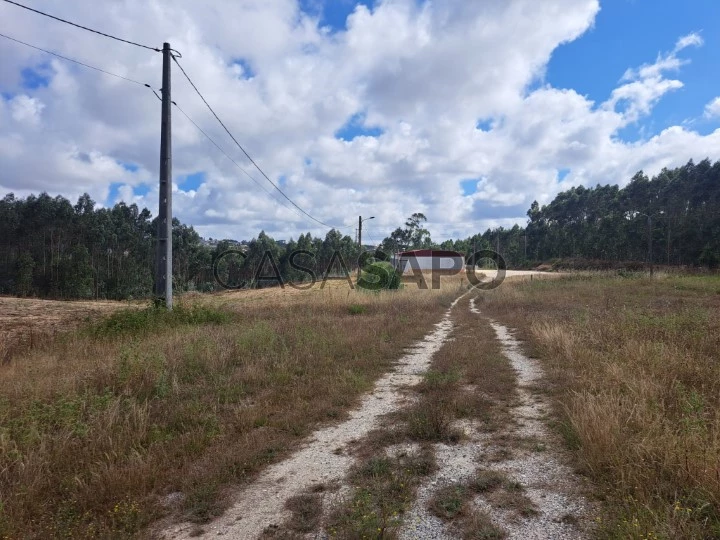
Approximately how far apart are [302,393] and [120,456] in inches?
103

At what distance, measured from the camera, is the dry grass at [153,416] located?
315 cm

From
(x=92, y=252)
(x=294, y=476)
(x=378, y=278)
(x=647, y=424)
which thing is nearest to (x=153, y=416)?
(x=294, y=476)

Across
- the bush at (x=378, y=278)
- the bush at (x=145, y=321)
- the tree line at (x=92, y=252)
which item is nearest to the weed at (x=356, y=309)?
the bush at (x=145, y=321)

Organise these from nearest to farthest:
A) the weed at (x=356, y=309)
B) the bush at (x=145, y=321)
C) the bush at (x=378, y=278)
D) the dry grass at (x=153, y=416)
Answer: the dry grass at (x=153, y=416), the bush at (x=145, y=321), the weed at (x=356, y=309), the bush at (x=378, y=278)

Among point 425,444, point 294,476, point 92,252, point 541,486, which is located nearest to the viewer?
point 541,486

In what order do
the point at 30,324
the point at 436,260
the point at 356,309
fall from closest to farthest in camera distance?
the point at 30,324, the point at 356,309, the point at 436,260

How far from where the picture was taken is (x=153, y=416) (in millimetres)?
4855

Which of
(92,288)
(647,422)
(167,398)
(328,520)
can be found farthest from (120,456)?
(92,288)

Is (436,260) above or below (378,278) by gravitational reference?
above

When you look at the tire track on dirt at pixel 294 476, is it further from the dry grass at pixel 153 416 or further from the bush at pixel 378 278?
the bush at pixel 378 278

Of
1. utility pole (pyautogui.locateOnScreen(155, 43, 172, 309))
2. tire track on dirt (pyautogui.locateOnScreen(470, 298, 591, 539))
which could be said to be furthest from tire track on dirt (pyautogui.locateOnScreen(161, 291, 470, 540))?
utility pole (pyautogui.locateOnScreen(155, 43, 172, 309))

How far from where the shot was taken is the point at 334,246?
7538 centimetres

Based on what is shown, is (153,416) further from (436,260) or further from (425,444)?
(436,260)

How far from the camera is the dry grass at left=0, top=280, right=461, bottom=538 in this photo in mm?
3146
